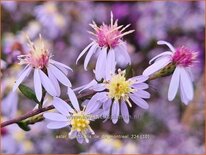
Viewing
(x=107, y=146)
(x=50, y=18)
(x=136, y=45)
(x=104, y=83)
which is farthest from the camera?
(x=136, y=45)

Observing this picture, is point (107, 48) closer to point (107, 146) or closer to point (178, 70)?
point (178, 70)

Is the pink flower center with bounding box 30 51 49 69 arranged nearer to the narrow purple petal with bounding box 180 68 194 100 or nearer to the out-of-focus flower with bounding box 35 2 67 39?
the narrow purple petal with bounding box 180 68 194 100

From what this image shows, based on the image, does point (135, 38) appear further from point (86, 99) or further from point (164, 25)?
point (86, 99)

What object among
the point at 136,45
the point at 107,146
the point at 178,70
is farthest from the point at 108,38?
the point at 136,45

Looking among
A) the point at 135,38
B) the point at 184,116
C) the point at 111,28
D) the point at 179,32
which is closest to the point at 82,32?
the point at 135,38

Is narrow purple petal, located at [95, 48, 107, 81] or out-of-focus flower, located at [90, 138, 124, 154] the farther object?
out-of-focus flower, located at [90, 138, 124, 154]

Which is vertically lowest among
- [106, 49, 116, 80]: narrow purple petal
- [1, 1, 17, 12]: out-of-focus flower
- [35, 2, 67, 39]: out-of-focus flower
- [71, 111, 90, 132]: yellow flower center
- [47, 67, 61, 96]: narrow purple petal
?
[71, 111, 90, 132]: yellow flower center

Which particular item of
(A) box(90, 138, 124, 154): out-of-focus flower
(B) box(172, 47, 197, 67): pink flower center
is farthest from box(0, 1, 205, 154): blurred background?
(B) box(172, 47, 197, 67): pink flower center
